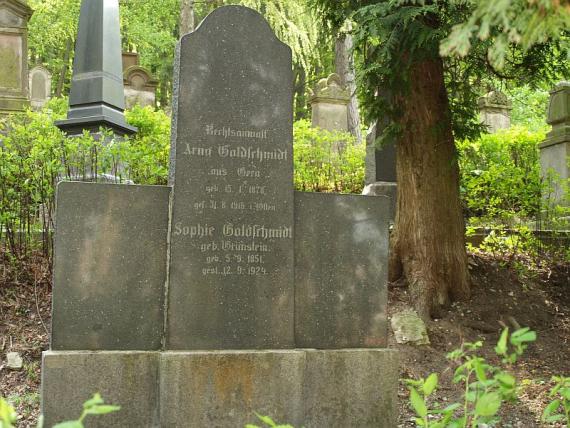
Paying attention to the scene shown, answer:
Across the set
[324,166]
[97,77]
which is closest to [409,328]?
[324,166]

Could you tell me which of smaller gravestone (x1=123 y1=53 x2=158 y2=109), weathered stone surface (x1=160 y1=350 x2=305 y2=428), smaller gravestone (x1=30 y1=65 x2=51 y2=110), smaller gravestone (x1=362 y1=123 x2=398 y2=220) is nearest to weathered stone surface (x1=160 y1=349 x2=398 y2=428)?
weathered stone surface (x1=160 y1=350 x2=305 y2=428)

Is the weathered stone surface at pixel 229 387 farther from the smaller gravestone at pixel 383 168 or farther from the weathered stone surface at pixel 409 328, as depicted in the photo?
the smaller gravestone at pixel 383 168

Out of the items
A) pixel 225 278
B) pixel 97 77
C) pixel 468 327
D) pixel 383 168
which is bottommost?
pixel 468 327

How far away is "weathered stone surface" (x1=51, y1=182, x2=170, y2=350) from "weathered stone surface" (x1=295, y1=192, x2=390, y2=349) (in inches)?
39.2

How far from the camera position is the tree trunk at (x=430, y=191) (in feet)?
22.5

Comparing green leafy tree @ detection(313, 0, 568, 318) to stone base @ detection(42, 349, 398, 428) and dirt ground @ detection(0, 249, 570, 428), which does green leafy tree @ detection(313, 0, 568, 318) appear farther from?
stone base @ detection(42, 349, 398, 428)

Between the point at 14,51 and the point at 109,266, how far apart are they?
30.4 ft

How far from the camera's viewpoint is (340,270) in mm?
4754

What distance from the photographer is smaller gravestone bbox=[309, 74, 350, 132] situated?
1602 centimetres

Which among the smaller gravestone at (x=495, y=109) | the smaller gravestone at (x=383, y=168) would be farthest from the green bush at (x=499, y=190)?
the smaller gravestone at (x=495, y=109)

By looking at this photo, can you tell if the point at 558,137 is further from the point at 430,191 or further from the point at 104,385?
the point at 104,385

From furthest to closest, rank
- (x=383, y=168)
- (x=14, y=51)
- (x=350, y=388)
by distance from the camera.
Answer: (x=14, y=51) < (x=383, y=168) < (x=350, y=388)

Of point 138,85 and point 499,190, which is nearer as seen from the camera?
point 499,190

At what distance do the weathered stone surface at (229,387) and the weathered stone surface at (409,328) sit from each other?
2221 mm
